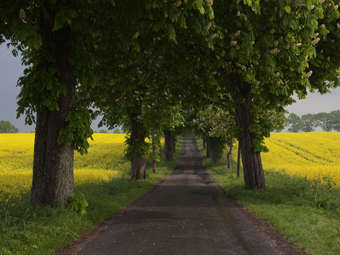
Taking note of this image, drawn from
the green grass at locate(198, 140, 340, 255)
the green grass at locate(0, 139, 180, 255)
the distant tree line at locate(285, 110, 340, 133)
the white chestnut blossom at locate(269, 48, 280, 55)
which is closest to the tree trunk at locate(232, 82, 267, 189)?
the green grass at locate(198, 140, 340, 255)

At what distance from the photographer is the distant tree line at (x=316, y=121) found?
141 metres

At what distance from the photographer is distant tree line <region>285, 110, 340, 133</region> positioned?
141 m

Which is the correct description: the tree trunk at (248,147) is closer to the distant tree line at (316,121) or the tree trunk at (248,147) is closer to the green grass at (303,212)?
the green grass at (303,212)

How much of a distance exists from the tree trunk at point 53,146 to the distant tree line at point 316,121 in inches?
5941

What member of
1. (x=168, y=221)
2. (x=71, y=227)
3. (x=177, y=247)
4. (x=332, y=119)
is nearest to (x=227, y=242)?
(x=177, y=247)

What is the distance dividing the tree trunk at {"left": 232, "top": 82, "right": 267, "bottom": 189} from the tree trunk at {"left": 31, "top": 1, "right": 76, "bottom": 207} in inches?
380

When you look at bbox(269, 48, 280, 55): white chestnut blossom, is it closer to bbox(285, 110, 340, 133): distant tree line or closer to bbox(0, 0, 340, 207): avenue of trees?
bbox(0, 0, 340, 207): avenue of trees

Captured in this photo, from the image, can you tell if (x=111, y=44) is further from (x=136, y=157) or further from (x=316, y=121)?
(x=316, y=121)

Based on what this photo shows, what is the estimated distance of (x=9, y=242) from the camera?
5.48m

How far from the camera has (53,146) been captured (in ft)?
26.6

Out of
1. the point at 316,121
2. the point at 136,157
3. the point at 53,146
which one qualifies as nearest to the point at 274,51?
the point at 53,146

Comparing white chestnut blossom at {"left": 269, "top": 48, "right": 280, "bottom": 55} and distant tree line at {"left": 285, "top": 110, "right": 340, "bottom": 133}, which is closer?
white chestnut blossom at {"left": 269, "top": 48, "right": 280, "bottom": 55}

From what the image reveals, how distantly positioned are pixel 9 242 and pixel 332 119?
16704 centimetres

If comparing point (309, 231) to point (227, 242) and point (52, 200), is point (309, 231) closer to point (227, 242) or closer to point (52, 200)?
point (227, 242)
